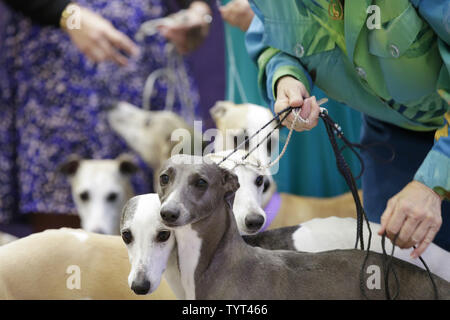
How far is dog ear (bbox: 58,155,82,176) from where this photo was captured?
5.34 feet

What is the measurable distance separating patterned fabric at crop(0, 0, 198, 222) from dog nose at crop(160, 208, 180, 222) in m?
1.11

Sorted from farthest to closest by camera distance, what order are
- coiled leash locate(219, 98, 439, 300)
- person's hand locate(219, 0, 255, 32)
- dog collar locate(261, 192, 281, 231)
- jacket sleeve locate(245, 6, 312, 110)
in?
person's hand locate(219, 0, 255, 32), dog collar locate(261, 192, 281, 231), jacket sleeve locate(245, 6, 312, 110), coiled leash locate(219, 98, 439, 300)

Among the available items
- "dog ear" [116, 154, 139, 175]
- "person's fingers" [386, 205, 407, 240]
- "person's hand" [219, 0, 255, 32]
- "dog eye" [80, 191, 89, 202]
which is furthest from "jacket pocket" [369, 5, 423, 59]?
"dog eye" [80, 191, 89, 202]

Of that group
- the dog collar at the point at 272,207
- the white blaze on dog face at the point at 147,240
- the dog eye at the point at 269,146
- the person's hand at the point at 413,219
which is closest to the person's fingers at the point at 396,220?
the person's hand at the point at 413,219

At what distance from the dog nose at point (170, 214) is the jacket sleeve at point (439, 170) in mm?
338

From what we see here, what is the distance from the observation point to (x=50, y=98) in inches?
63.5

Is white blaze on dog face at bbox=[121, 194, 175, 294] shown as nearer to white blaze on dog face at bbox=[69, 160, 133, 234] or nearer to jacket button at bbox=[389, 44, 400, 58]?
jacket button at bbox=[389, 44, 400, 58]

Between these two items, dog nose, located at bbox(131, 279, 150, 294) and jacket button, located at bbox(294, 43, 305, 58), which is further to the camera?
jacket button, located at bbox(294, 43, 305, 58)

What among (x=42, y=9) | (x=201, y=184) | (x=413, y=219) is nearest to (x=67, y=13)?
(x=42, y=9)

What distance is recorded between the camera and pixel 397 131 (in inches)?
44.0

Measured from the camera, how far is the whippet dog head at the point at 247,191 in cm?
79

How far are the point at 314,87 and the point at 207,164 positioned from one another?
0.42 metres
